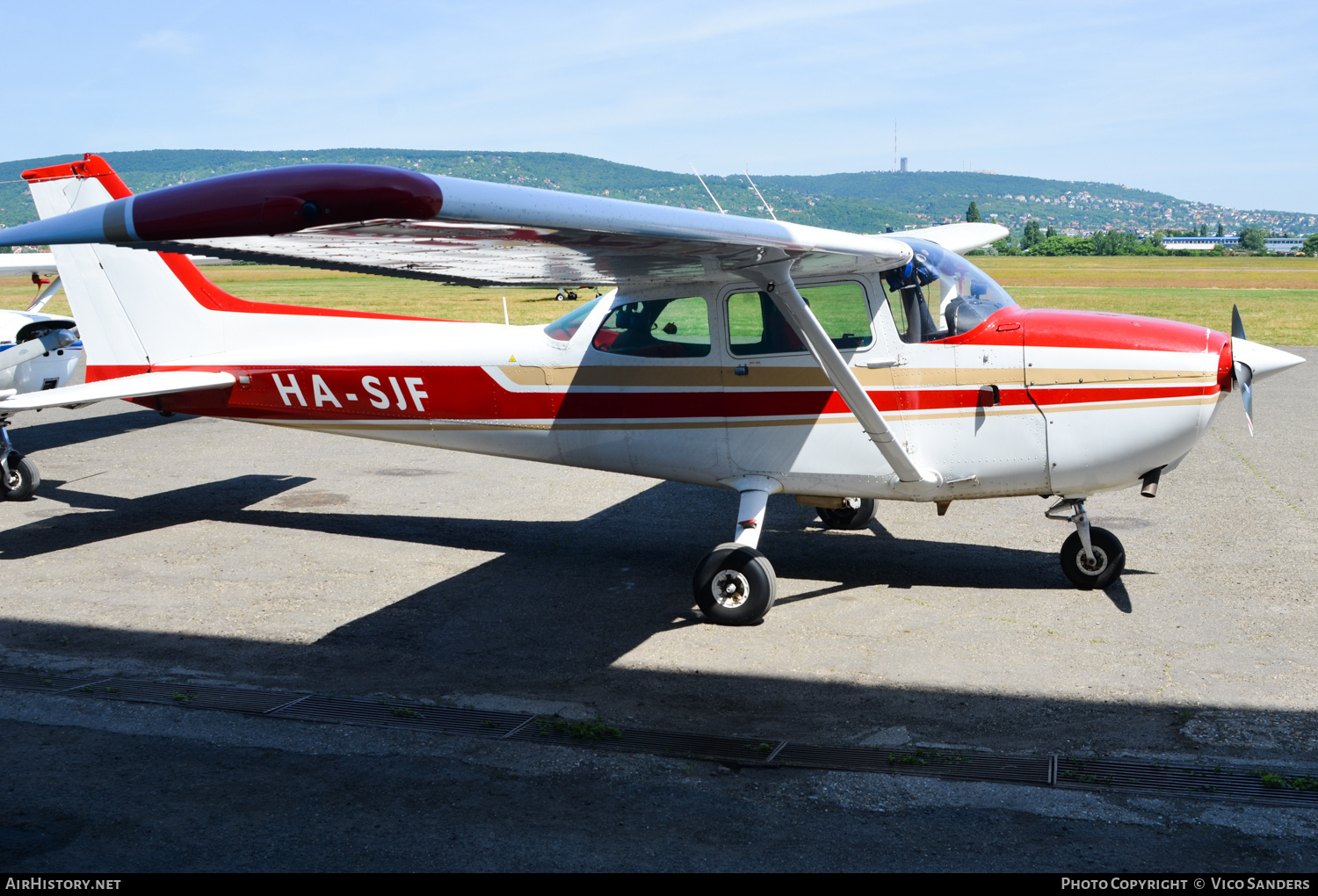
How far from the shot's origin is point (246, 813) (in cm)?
439

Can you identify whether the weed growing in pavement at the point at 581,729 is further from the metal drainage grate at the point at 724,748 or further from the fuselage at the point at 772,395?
the fuselage at the point at 772,395

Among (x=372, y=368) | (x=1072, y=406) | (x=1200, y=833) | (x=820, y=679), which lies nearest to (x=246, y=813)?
(x=820, y=679)

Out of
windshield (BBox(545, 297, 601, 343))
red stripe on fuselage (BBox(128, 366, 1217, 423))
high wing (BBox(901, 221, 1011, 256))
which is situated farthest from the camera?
high wing (BBox(901, 221, 1011, 256))

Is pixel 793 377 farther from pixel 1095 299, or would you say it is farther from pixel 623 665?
pixel 1095 299

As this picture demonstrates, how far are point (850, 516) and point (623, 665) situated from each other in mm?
3634

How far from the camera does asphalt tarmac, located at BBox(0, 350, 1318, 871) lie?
4.16m

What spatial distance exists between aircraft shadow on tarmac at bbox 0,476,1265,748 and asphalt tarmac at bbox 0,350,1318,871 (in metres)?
0.03

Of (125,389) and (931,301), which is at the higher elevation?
(931,301)

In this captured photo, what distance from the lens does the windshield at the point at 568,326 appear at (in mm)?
7789

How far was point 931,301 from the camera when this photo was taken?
7.00m

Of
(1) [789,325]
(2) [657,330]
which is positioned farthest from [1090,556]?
(2) [657,330]

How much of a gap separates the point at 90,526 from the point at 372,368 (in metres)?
3.48

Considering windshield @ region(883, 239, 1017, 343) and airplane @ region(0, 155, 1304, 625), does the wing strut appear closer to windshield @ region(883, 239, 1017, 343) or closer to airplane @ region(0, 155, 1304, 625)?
airplane @ region(0, 155, 1304, 625)

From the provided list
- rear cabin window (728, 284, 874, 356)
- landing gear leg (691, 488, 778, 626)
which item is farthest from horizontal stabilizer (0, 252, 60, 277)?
landing gear leg (691, 488, 778, 626)
